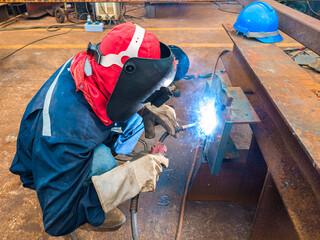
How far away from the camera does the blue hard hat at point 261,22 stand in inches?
92.7

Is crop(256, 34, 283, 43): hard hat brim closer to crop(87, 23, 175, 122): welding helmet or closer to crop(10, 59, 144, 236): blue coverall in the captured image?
crop(87, 23, 175, 122): welding helmet

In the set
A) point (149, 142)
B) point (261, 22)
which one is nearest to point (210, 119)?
point (149, 142)

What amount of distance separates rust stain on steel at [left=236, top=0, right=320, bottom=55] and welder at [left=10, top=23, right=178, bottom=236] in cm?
143

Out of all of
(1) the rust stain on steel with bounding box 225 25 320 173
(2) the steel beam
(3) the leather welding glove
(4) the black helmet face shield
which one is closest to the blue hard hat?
(1) the rust stain on steel with bounding box 225 25 320 173

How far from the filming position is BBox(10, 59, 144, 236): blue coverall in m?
1.22

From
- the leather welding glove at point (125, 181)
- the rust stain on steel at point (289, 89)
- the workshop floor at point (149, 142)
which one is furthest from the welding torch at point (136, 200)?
the rust stain on steel at point (289, 89)

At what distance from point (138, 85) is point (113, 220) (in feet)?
3.74

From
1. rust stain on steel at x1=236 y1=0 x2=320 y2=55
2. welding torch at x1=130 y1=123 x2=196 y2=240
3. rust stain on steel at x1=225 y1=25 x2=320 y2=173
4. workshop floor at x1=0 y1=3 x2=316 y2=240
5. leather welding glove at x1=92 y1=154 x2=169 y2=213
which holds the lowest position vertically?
workshop floor at x1=0 y1=3 x2=316 y2=240

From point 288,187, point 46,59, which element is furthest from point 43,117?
point 46,59

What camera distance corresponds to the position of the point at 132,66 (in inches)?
45.8

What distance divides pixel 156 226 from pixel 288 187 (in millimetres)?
1116

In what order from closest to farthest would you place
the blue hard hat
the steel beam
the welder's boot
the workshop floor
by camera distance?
the steel beam, the welder's boot, the workshop floor, the blue hard hat

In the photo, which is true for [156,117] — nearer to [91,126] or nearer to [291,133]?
[91,126]

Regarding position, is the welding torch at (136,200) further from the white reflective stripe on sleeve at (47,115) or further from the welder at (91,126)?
the white reflective stripe on sleeve at (47,115)
